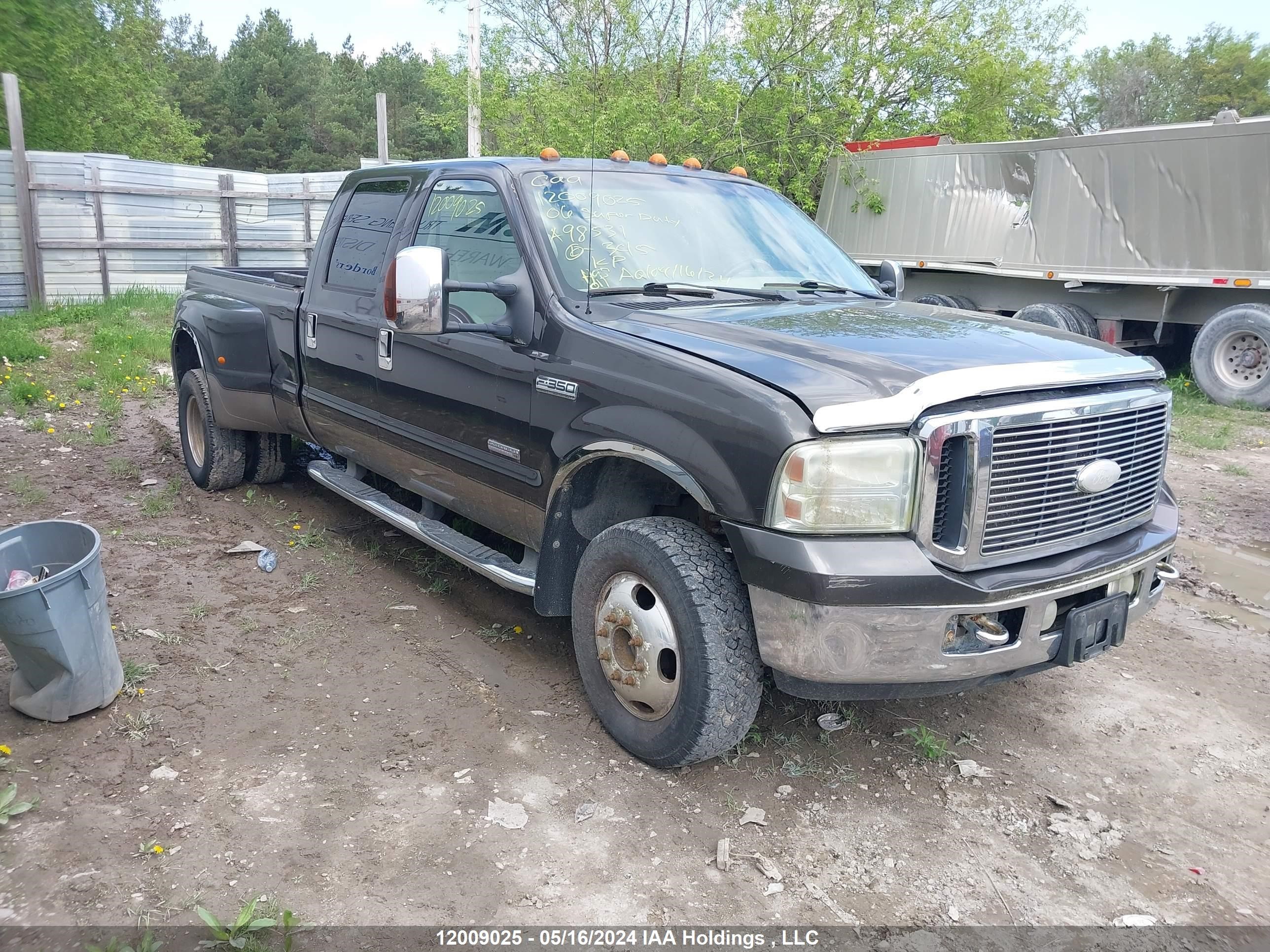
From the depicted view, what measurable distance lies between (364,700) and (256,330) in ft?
8.73

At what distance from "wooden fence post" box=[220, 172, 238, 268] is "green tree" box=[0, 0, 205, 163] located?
226cm

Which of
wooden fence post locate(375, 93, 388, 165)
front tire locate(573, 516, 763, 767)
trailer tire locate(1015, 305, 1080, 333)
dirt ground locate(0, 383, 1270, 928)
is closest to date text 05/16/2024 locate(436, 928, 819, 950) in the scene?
dirt ground locate(0, 383, 1270, 928)

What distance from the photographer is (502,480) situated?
380cm

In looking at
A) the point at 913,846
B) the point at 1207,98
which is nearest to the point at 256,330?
the point at 913,846

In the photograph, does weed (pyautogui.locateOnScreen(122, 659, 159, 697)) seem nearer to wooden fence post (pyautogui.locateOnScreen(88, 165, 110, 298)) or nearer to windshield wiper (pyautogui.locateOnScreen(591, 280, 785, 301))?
windshield wiper (pyautogui.locateOnScreen(591, 280, 785, 301))

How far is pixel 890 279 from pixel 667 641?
249 centimetres

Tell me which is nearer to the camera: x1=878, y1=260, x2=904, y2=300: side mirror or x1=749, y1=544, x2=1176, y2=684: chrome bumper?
x1=749, y1=544, x2=1176, y2=684: chrome bumper

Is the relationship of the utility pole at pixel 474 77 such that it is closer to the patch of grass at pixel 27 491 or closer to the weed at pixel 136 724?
the patch of grass at pixel 27 491

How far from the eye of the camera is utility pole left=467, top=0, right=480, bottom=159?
1700cm

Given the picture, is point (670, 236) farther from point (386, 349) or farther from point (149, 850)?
point (149, 850)

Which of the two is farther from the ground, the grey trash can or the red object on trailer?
the red object on trailer

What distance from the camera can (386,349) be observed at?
440cm

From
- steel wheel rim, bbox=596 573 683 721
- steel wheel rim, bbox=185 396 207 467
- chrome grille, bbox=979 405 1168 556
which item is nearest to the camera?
chrome grille, bbox=979 405 1168 556

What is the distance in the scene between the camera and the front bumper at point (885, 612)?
2.68 meters
